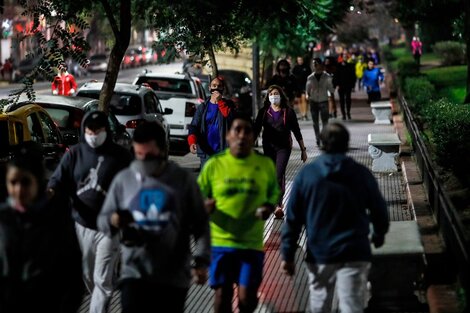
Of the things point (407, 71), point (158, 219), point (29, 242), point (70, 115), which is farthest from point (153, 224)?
point (407, 71)

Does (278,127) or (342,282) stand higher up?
(278,127)

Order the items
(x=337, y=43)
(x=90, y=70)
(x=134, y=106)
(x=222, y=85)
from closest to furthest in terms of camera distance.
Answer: (x=222, y=85)
(x=134, y=106)
(x=90, y=70)
(x=337, y=43)

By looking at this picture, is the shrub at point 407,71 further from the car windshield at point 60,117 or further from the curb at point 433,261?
the curb at point 433,261

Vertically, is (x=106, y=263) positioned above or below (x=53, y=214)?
below

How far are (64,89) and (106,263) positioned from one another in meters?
21.1

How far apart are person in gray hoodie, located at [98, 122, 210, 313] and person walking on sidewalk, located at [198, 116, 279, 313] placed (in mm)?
1050

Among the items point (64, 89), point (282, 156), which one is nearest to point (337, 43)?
point (64, 89)

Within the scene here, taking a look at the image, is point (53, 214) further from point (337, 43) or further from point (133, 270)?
point (337, 43)

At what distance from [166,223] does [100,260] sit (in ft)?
7.32

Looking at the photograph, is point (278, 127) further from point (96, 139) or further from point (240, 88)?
point (240, 88)

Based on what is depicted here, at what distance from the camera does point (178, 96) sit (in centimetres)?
2678

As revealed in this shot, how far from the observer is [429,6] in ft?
146

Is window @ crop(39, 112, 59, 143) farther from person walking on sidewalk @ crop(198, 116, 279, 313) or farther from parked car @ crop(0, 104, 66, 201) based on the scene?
person walking on sidewalk @ crop(198, 116, 279, 313)

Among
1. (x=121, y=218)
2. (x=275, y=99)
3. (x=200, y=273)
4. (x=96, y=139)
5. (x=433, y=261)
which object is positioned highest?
(x=96, y=139)
